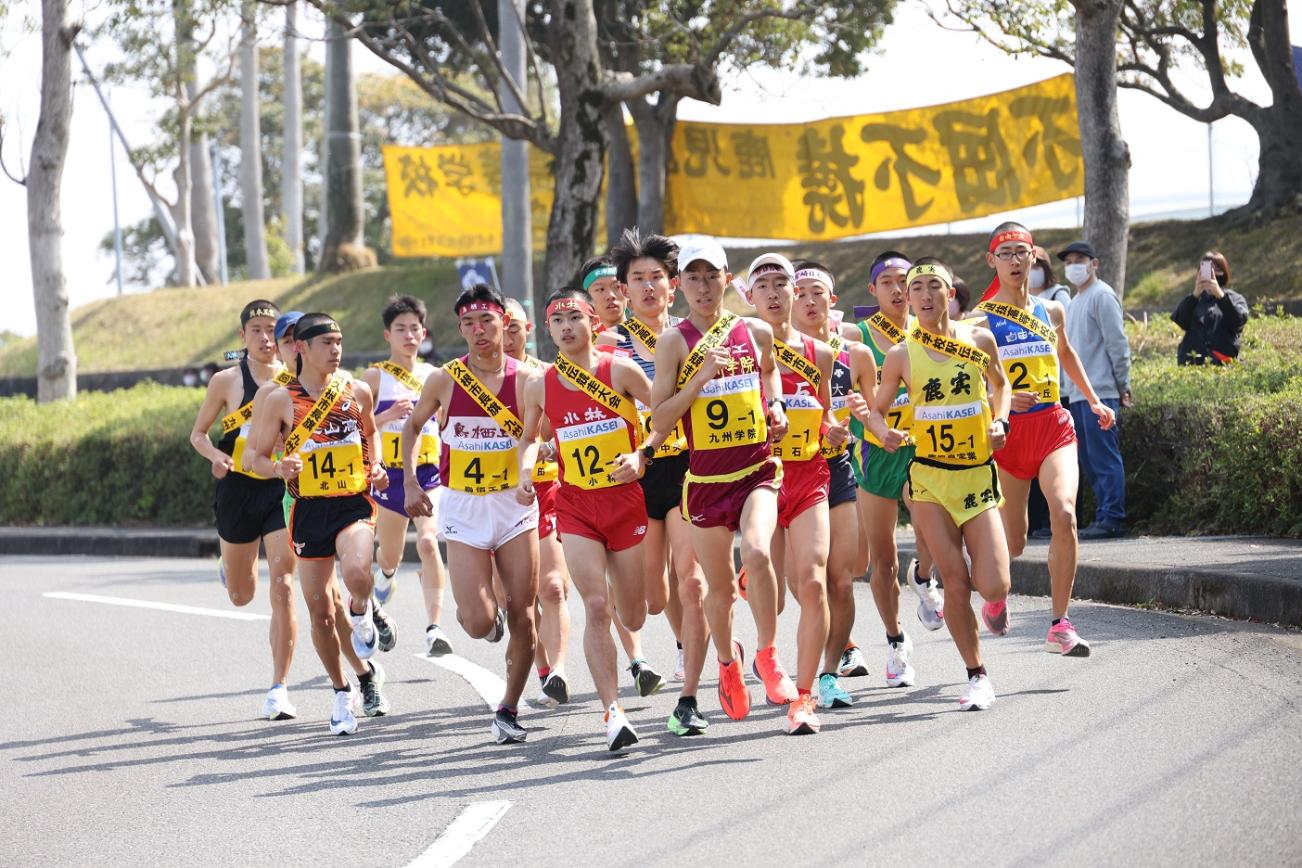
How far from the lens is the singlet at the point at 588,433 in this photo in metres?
8.48

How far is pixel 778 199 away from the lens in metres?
32.8

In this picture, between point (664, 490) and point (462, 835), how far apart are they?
284 cm

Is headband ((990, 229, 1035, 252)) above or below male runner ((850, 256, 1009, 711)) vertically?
above

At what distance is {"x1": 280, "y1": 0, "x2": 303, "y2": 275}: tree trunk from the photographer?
1931 inches

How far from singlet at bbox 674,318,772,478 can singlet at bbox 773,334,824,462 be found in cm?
41

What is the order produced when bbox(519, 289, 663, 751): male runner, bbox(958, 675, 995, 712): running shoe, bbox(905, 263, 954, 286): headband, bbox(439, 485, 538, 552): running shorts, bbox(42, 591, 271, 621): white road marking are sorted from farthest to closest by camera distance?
bbox(42, 591, 271, 621): white road marking, bbox(905, 263, 954, 286): headband, bbox(439, 485, 538, 552): running shorts, bbox(958, 675, 995, 712): running shoe, bbox(519, 289, 663, 751): male runner

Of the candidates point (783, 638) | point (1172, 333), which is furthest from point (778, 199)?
point (783, 638)

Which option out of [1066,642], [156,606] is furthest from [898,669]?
[156,606]

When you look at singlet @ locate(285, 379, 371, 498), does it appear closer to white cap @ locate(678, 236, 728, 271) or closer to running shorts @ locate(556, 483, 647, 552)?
running shorts @ locate(556, 483, 647, 552)

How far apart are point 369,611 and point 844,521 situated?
107 inches

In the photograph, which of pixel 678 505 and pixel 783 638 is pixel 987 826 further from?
pixel 783 638

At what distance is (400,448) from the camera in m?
12.3

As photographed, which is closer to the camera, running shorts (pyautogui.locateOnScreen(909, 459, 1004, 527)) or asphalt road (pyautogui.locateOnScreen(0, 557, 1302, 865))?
asphalt road (pyautogui.locateOnScreen(0, 557, 1302, 865))

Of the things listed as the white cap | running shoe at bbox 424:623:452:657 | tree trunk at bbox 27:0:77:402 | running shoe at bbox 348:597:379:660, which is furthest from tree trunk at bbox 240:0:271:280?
the white cap
